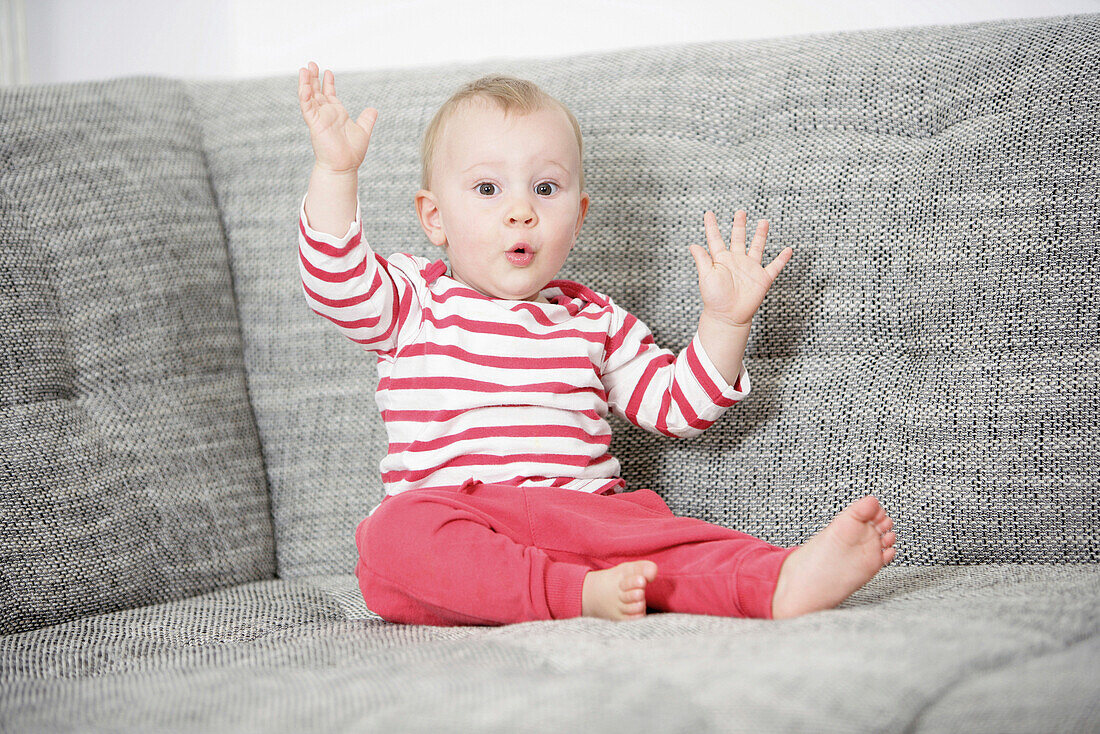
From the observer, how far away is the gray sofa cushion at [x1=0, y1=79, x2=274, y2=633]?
38.7 inches

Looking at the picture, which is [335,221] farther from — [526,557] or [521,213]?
[526,557]

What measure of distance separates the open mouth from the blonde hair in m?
0.13

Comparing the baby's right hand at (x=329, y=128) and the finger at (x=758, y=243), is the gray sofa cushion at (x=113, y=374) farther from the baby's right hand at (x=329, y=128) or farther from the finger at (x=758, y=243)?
the finger at (x=758, y=243)

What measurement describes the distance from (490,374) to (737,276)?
311 millimetres

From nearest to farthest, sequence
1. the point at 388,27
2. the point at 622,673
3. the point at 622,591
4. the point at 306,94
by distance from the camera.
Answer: the point at 622,673, the point at 622,591, the point at 306,94, the point at 388,27

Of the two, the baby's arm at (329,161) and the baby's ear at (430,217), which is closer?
the baby's arm at (329,161)

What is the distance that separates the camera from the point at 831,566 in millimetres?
793

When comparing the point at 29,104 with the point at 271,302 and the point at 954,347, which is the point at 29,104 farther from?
the point at 954,347

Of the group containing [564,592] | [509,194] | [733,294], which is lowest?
[564,592]

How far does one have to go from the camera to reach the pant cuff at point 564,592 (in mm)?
Result: 835

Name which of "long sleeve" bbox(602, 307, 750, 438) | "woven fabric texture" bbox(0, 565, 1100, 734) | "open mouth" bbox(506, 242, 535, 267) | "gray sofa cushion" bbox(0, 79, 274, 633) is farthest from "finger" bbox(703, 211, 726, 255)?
"gray sofa cushion" bbox(0, 79, 274, 633)

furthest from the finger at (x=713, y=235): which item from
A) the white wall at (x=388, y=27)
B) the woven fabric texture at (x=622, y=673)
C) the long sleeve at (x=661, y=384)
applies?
the white wall at (x=388, y=27)

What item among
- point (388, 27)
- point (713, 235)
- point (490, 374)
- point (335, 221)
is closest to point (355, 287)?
point (335, 221)

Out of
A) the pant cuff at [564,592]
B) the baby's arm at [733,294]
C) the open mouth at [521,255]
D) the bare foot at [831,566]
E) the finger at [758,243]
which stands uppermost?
the finger at [758,243]
